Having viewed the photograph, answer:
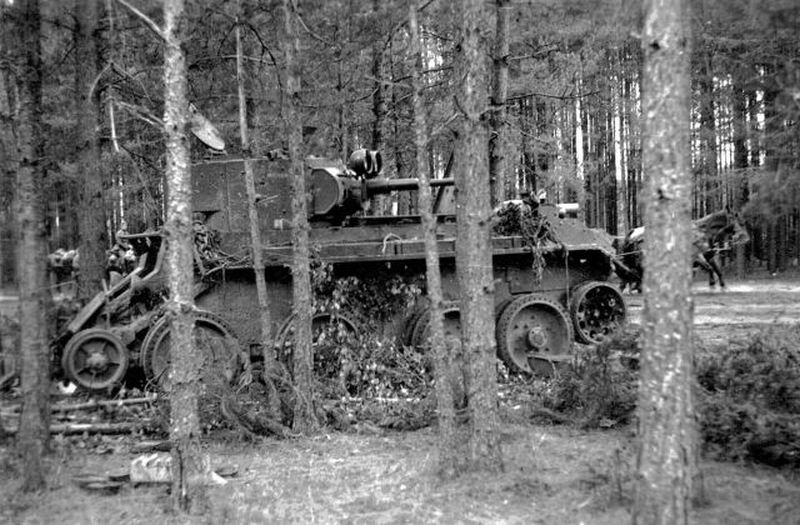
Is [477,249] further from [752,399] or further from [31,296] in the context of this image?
[31,296]

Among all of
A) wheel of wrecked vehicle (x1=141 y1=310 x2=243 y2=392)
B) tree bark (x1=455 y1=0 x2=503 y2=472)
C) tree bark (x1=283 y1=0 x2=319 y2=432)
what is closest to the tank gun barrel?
wheel of wrecked vehicle (x1=141 y1=310 x2=243 y2=392)

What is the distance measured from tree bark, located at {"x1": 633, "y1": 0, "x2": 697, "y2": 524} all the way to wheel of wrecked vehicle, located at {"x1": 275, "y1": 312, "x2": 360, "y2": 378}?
646 cm

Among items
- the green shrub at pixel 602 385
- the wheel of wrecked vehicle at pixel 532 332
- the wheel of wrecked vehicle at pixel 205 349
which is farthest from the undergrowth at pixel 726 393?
the wheel of wrecked vehicle at pixel 205 349

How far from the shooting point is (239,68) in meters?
9.48

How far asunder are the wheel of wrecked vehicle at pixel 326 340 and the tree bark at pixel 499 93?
4204 mm

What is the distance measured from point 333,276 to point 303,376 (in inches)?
120

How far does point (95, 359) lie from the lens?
1041cm

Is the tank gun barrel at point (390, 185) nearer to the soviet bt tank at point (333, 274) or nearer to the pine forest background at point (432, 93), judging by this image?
the soviet bt tank at point (333, 274)

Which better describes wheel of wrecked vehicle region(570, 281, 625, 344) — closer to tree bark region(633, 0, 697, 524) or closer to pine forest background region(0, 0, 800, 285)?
pine forest background region(0, 0, 800, 285)

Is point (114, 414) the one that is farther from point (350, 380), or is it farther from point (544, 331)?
point (544, 331)

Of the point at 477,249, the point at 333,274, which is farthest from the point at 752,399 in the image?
the point at 333,274

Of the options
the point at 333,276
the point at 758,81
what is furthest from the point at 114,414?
the point at 758,81

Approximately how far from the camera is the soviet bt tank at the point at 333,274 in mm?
10688

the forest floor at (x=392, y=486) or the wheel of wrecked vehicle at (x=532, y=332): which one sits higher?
the wheel of wrecked vehicle at (x=532, y=332)
